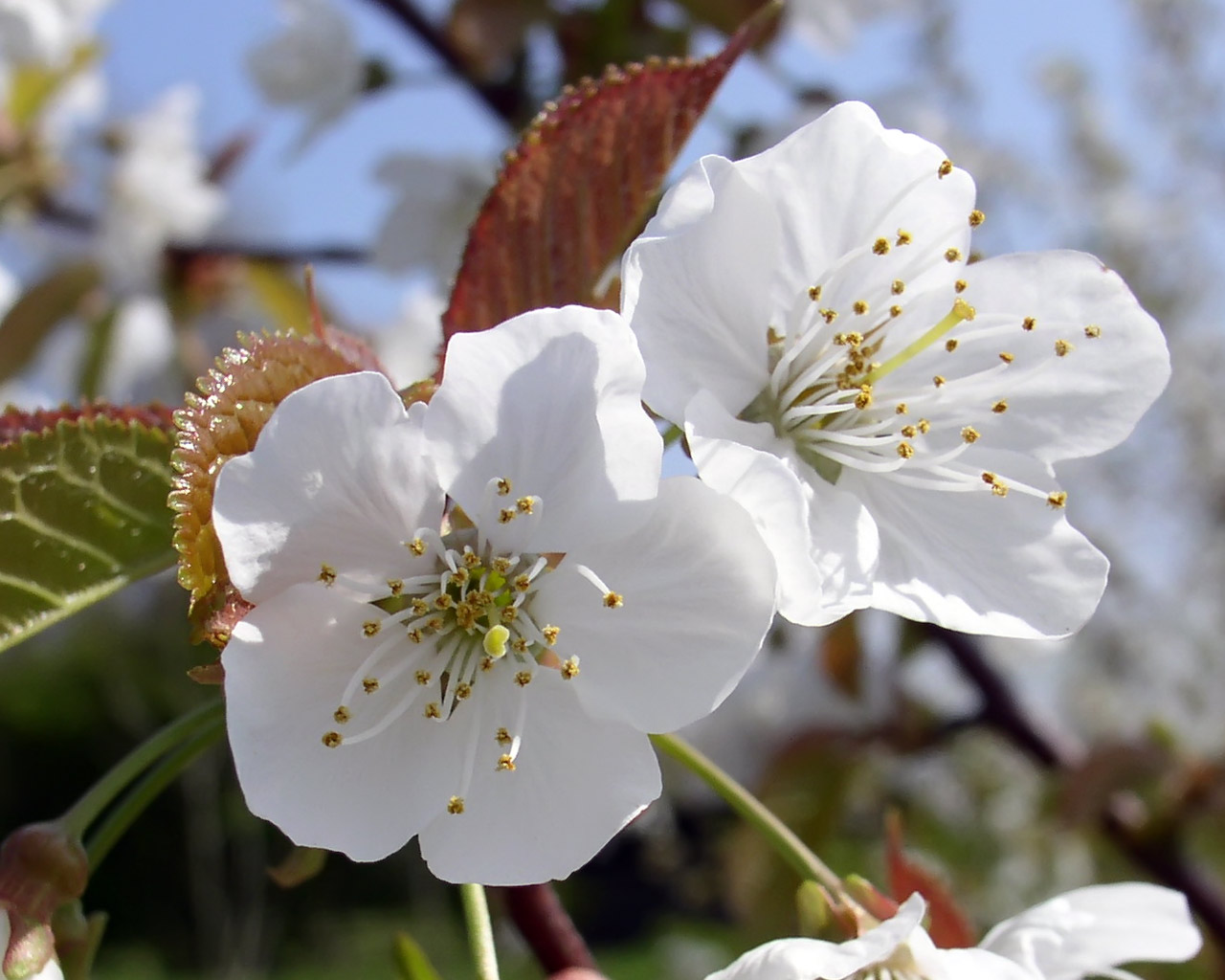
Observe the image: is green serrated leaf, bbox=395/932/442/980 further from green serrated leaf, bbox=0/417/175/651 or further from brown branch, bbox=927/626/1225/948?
brown branch, bbox=927/626/1225/948

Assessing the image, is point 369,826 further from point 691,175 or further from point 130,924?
point 130,924

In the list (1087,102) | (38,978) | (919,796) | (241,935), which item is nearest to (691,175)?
(38,978)

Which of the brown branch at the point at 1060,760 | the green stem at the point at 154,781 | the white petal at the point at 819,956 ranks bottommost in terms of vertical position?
the brown branch at the point at 1060,760

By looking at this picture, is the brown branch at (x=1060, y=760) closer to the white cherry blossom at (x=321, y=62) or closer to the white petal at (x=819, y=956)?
the white petal at (x=819, y=956)

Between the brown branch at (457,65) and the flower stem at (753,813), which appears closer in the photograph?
the flower stem at (753,813)

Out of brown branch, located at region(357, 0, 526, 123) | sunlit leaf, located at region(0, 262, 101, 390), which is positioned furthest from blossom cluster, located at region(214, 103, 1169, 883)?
sunlit leaf, located at region(0, 262, 101, 390)

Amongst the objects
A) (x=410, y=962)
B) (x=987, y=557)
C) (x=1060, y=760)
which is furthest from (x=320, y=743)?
(x=1060, y=760)

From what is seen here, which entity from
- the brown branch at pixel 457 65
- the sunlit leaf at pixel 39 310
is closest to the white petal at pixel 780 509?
the brown branch at pixel 457 65

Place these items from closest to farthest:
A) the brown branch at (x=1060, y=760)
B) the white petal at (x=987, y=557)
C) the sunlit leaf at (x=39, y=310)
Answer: the white petal at (x=987, y=557)
the brown branch at (x=1060, y=760)
the sunlit leaf at (x=39, y=310)
